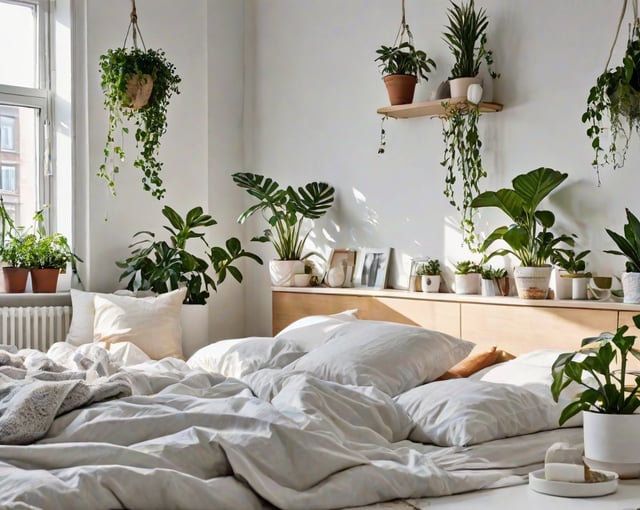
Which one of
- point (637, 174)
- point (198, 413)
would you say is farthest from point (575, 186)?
point (198, 413)

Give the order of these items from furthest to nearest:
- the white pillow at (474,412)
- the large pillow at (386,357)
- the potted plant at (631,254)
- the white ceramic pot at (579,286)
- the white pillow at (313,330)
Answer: the white pillow at (313,330)
the white ceramic pot at (579,286)
the potted plant at (631,254)
the large pillow at (386,357)
the white pillow at (474,412)

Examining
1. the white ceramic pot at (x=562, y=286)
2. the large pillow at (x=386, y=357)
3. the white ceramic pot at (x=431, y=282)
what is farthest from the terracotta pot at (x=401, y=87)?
the large pillow at (x=386, y=357)

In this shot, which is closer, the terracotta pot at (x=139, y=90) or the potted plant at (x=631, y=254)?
the potted plant at (x=631, y=254)

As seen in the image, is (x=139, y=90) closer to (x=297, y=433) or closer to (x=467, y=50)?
(x=467, y=50)

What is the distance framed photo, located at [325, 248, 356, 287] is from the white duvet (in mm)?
2031

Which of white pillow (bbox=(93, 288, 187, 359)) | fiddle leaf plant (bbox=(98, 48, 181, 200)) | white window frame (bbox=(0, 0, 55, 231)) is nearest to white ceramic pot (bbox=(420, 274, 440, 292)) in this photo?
white pillow (bbox=(93, 288, 187, 359))

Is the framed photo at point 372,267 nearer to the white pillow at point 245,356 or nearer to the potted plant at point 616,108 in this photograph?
the white pillow at point 245,356

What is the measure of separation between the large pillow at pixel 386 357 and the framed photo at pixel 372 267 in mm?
1021

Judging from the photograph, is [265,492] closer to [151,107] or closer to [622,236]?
[622,236]

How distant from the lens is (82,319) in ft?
15.5

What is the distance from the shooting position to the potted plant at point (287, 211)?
4945mm

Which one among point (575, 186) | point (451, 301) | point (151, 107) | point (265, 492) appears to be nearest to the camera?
point (265, 492)

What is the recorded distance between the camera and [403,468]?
7.72 feet

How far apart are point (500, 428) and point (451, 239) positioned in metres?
1.78
